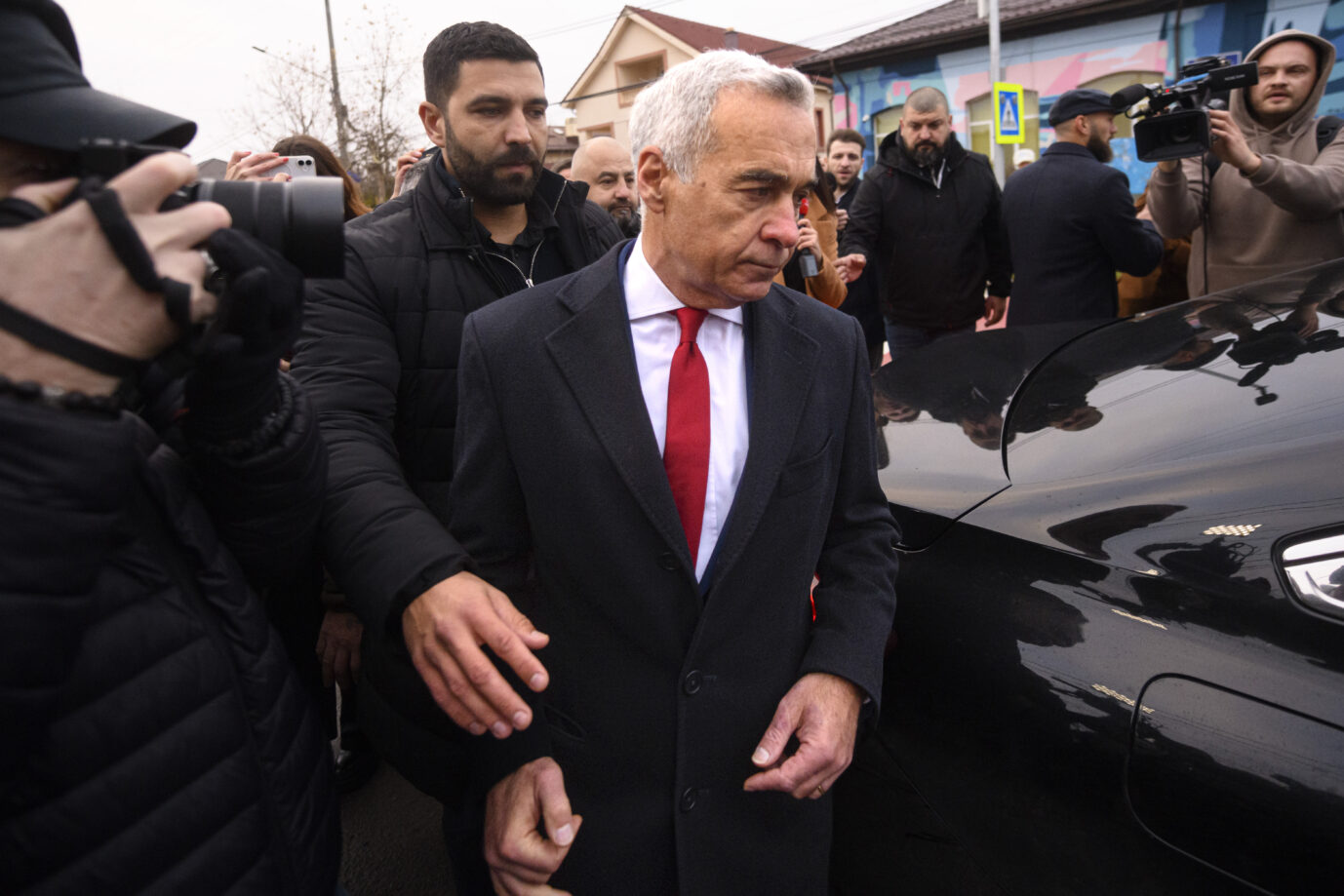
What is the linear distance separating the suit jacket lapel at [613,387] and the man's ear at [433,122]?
45.3 inches

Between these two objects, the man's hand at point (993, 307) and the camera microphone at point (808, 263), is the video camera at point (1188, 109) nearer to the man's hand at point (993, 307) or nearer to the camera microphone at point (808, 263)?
the camera microphone at point (808, 263)

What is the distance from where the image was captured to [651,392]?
4.74ft

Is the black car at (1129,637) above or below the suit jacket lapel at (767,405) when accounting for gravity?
below

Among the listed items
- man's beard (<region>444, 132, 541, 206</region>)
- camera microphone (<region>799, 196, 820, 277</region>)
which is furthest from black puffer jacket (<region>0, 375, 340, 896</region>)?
camera microphone (<region>799, 196, 820, 277</region>)

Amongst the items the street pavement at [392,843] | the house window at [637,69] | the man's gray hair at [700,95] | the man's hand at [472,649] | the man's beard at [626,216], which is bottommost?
the street pavement at [392,843]

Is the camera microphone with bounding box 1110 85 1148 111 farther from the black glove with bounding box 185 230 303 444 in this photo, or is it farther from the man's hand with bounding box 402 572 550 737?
the black glove with bounding box 185 230 303 444

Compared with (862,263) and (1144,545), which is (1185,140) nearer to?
(862,263)

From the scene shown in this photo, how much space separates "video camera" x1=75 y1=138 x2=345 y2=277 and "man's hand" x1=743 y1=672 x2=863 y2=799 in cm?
89

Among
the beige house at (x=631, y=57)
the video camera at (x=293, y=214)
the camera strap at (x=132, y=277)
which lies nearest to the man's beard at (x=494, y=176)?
the video camera at (x=293, y=214)

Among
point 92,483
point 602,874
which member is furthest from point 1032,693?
point 92,483

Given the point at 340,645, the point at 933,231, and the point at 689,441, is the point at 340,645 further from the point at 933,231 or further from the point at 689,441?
the point at 933,231

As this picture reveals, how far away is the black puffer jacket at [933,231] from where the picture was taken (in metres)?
4.74

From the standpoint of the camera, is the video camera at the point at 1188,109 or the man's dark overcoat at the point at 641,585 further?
the video camera at the point at 1188,109

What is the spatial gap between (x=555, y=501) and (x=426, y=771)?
1.67ft
